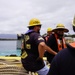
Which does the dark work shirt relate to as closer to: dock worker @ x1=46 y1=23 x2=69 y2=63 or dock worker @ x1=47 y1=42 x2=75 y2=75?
dock worker @ x1=47 y1=42 x2=75 y2=75

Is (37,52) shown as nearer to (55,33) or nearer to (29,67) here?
(29,67)

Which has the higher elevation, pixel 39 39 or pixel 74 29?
pixel 74 29

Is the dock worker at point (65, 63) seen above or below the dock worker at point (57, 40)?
above

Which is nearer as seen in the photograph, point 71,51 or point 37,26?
point 71,51

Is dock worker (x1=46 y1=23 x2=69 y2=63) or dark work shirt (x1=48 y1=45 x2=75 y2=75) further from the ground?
dark work shirt (x1=48 y1=45 x2=75 y2=75)

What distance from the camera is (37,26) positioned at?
4.72 metres

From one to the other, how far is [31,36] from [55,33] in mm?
1129

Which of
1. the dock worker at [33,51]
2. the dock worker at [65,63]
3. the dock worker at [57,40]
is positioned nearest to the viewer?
the dock worker at [65,63]

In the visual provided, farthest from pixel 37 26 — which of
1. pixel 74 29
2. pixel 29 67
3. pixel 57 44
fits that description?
pixel 74 29

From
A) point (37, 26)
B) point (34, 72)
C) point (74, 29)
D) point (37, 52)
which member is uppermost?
point (74, 29)

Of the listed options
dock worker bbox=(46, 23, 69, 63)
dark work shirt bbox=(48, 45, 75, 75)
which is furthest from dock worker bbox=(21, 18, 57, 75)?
dark work shirt bbox=(48, 45, 75, 75)

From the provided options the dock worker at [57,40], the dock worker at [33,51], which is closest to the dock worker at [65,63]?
the dock worker at [33,51]

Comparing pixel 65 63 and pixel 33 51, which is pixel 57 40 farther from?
pixel 65 63

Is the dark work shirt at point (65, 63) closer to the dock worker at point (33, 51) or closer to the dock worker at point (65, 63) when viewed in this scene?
the dock worker at point (65, 63)
